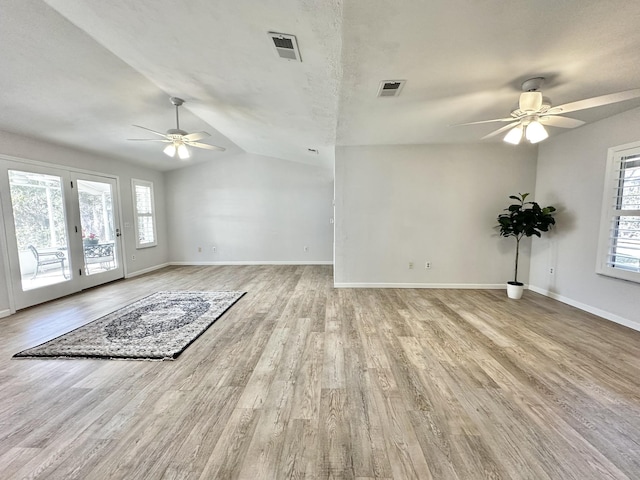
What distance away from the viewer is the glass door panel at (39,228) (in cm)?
374

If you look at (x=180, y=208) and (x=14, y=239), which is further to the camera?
(x=180, y=208)

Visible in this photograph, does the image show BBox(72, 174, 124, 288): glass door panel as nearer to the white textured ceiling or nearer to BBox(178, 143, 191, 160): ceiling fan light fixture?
the white textured ceiling

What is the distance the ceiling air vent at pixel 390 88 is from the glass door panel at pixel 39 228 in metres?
4.97

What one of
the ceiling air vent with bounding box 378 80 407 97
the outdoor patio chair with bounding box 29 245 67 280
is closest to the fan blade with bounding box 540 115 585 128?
the ceiling air vent with bounding box 378 80 407 97

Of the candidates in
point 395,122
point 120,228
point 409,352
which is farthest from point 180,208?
point 409,352

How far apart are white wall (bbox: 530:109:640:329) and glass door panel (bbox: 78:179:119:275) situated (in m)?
7.89

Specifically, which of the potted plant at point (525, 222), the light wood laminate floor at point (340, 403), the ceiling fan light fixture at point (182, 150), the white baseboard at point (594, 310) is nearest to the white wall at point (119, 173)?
the ceiling fan light fixture at point (182, 150)

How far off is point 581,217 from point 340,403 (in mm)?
4186

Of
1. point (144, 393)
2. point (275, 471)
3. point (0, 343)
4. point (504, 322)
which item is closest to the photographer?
point (275, 471)

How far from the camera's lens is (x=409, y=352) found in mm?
2566

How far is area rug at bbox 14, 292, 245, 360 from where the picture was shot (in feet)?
8.40

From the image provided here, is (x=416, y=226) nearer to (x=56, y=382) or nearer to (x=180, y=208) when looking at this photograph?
(x=56, y=382)

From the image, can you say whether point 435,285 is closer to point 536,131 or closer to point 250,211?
point 536,131

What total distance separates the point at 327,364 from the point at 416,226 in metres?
3.14
